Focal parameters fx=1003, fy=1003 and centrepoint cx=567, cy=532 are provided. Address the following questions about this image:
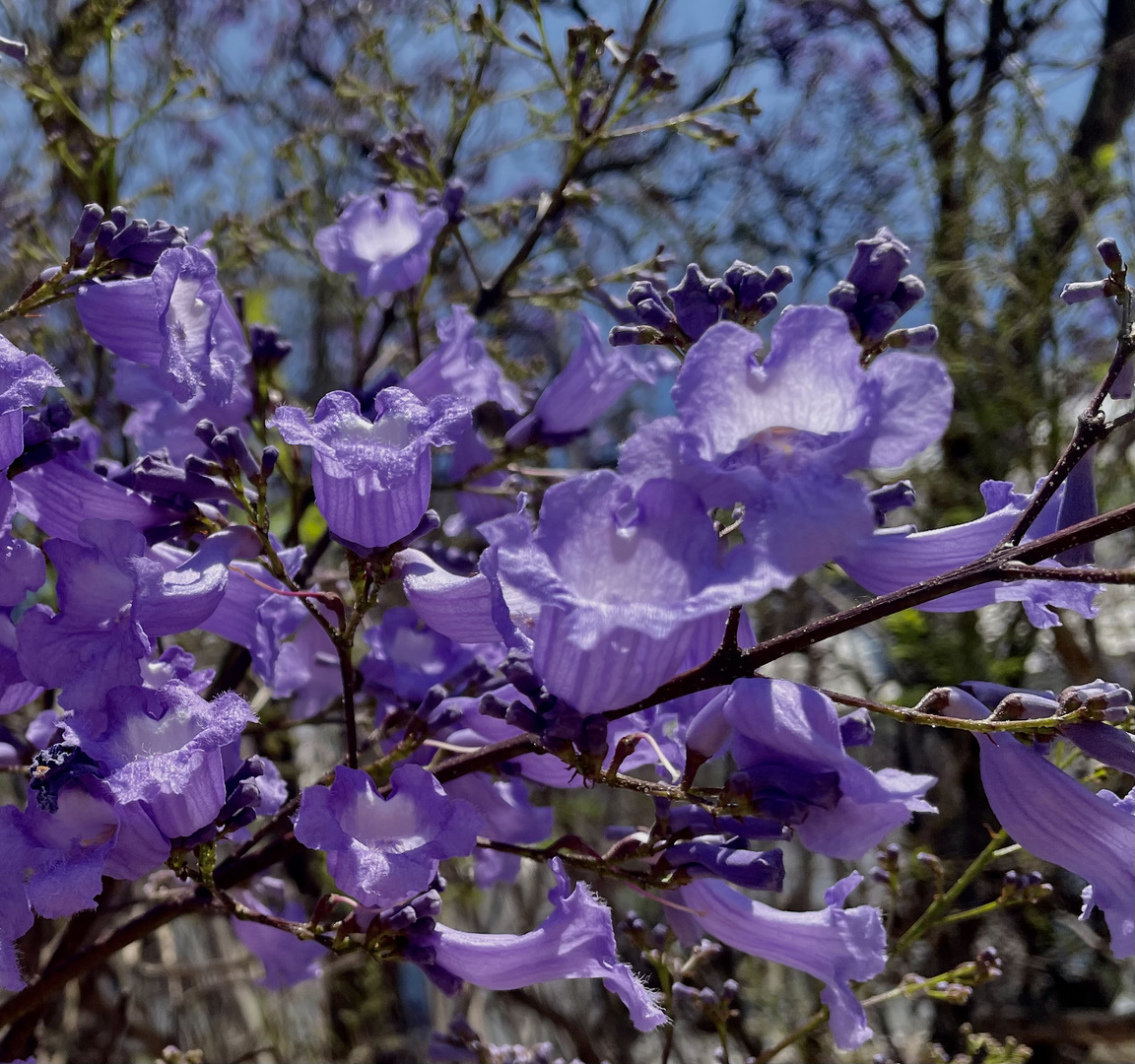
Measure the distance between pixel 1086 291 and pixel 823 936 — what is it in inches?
26.2

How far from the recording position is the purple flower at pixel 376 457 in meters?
0.91

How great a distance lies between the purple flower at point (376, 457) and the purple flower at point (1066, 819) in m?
0.50

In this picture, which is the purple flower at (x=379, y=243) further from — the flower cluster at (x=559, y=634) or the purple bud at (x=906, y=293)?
the purple bud at (x=906, y=293)

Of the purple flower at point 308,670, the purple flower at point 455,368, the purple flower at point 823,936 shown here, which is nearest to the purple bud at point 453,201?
the purple flower at point 455,368

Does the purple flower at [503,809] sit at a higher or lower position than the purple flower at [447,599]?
lower

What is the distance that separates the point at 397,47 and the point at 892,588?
15.8 feet

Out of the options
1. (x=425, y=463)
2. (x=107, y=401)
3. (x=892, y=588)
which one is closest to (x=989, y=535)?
(x=892, y=588)

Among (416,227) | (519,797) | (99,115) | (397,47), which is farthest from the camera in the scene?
(397,47)

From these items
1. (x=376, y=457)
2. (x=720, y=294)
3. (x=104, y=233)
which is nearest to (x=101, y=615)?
(x=376, y=457)

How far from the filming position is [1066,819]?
836 millimetres

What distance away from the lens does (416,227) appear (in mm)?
1716

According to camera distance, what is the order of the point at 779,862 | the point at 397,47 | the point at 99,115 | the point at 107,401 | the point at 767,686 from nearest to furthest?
the point at 767,686 → the point at 779,862 → the point at 107,401 → the point at 99,115 → the point at 397,47

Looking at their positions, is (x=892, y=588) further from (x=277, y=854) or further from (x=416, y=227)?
(x=416, y=227)

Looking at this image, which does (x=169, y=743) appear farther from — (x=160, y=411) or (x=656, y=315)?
(x=160, y=411)
